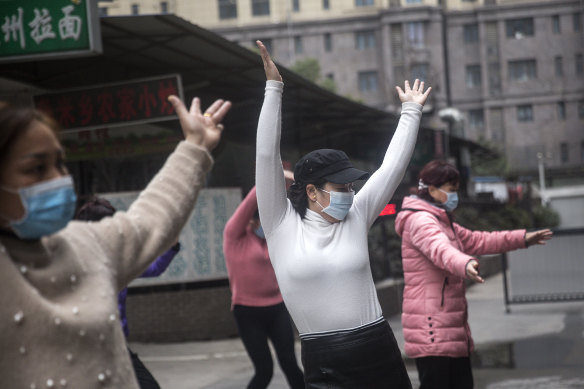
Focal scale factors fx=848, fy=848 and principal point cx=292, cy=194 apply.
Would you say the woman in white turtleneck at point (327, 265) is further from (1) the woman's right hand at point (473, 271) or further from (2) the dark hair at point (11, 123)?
(2) the dark hair at point (11, 123)

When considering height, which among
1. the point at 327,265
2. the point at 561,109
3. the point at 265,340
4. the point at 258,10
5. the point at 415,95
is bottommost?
the point at 265,340

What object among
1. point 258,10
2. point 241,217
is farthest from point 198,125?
point 258,10

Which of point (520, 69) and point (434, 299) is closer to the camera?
point (434, 299)

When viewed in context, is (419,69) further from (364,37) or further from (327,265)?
(327,265)

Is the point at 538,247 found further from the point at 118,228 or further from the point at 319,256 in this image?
the point at 118,228

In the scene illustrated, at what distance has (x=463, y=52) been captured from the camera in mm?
62125

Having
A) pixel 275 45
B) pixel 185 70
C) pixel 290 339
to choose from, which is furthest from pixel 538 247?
pixel 275 45

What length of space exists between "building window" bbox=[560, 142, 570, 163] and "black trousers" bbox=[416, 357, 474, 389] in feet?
197

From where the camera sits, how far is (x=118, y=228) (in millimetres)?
2109

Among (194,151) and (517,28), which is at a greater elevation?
(517,28)

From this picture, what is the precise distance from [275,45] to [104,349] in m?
59.8

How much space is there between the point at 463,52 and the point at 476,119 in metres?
5.02

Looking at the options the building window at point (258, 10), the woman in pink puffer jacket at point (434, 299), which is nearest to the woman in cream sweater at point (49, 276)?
the woman in pink puffer jacket at point (434, 299)

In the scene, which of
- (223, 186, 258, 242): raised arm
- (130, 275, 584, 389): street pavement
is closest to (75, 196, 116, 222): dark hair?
(223, 186, 258, 242): raised arm
